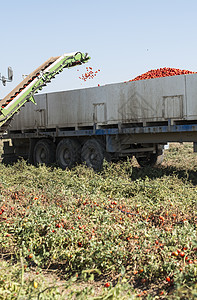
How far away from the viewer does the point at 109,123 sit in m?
12.7

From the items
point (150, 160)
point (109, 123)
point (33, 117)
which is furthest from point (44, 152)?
point (150, 160)

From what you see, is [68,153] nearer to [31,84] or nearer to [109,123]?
[109,123]

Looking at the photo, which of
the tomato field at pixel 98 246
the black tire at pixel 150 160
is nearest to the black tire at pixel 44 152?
the black tire at pixel 150 160

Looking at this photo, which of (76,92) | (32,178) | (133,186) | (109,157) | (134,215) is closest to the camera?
(134,215)

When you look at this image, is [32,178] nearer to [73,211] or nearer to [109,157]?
[109,157]

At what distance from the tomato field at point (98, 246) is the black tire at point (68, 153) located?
5.39 metres

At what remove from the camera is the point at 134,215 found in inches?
268

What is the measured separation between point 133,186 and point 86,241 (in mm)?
3639

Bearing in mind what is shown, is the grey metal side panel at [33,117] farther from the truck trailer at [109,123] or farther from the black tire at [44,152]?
the black tire at [44,152]

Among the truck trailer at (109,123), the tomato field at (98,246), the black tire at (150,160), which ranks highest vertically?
the truck trailer at (109,123)

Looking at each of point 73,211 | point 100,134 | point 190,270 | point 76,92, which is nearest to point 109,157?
point 100,134

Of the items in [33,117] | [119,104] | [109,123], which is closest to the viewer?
[119,104]

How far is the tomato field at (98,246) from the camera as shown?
13.5 ft

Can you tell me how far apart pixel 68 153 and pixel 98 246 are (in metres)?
9.39
